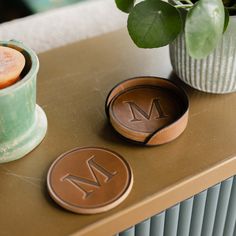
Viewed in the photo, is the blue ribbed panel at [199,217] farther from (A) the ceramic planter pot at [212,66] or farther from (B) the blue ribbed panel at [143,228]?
(A) the ceramic planter pot at [212,66]

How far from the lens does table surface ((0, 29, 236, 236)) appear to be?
1.70 feet

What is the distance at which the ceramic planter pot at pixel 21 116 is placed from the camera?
53 centimetres

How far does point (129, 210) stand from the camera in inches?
20.6

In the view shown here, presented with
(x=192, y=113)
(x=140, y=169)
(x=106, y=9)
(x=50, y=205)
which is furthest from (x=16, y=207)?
(x=106, y=9)

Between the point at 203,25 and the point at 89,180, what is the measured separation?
215 mm

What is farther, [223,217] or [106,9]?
[106,9]

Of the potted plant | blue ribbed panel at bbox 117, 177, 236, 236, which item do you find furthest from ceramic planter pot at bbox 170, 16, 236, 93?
blue ribbed panel at bbox 117, 177, 236, 236

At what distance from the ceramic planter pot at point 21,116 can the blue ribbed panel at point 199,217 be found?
16cm

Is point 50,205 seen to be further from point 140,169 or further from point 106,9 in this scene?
point 106,9

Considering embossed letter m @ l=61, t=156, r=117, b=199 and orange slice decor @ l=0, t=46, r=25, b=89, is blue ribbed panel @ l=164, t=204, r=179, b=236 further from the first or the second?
orange slice decor @ l=0, t=46, r=25, b=89

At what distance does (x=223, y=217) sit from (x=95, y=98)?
0.25 meters

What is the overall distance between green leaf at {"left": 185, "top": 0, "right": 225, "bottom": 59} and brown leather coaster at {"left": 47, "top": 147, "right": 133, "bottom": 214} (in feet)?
0.53

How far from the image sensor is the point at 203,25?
1.65 ft

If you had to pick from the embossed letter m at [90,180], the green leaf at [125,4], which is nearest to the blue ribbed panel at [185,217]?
the embossed letter m at [90,180]
